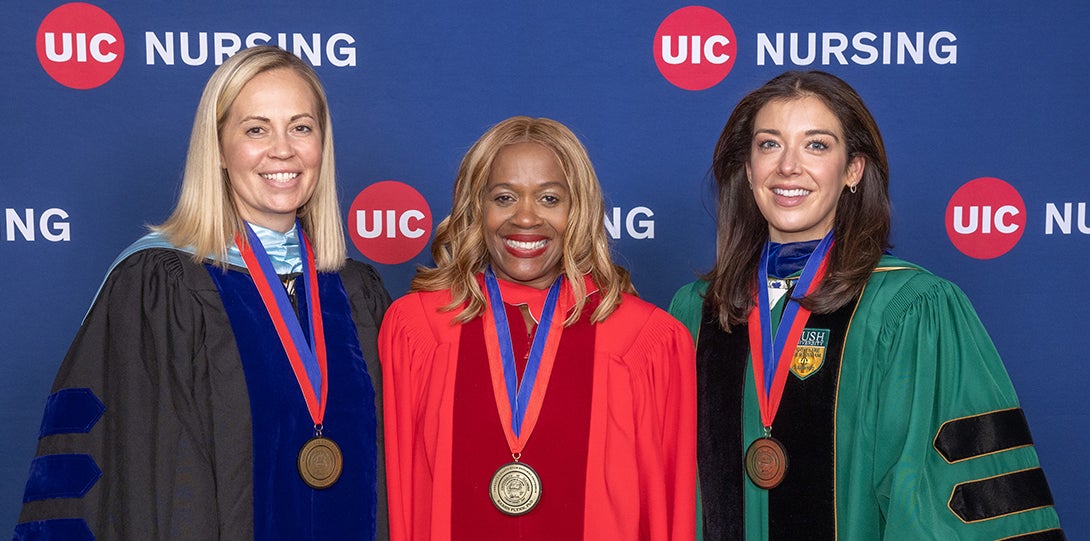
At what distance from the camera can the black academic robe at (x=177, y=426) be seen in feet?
8.25

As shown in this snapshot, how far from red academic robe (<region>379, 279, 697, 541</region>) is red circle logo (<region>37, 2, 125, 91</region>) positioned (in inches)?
77.9

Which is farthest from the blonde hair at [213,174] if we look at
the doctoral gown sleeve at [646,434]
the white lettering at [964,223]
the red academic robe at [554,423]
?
the white lettering at [964,223]

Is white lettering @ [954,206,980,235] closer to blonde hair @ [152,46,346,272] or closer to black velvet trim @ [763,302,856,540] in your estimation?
black velvet trim @ [763,302,856,540]

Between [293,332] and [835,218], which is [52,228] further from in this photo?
[835,218]

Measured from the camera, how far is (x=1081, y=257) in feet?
14.2

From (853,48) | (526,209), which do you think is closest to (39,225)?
(526,209)

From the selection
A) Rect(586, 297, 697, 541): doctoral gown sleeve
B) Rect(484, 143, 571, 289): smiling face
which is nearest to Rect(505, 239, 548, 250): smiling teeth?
Rect(484, 143, 571, 289): smiling face

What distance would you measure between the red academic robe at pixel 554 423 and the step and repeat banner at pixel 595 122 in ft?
4.67

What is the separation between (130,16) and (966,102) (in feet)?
11.1

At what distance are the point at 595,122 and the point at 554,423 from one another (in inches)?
70.2

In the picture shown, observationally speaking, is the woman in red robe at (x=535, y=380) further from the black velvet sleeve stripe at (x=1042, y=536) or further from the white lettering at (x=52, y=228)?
the white lettering at (x=52, y=228)

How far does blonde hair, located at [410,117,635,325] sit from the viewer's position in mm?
2852

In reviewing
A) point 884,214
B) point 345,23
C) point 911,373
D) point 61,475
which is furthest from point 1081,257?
point 61,475

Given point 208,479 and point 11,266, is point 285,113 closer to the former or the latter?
point 208,479
